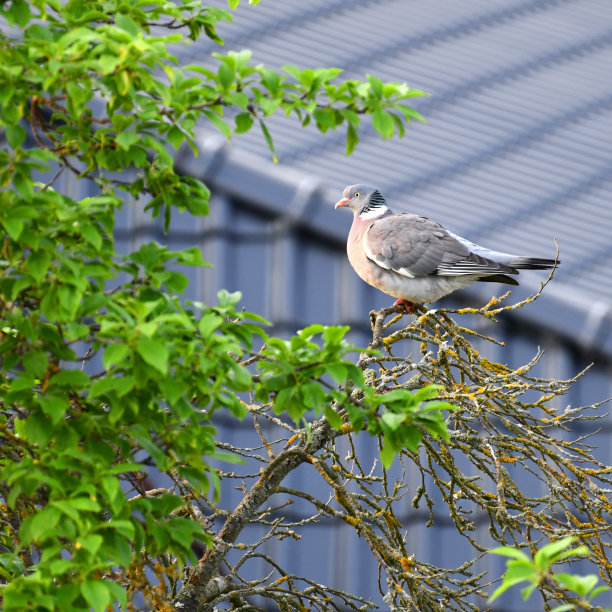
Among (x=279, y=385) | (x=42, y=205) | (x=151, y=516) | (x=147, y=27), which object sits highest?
(x=147, y=27)

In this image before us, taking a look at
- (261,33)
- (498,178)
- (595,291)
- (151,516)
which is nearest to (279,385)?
(151,516)

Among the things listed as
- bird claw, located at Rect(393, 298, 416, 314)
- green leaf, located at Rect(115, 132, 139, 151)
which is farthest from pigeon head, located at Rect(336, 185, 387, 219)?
green leaf, located at Rect(115, 132, 139, 151)

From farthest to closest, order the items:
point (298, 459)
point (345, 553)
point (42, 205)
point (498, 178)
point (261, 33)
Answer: point (261, 33) → point (498, 178) → point (345, 553) → point (298, 459) → point (42, 205)

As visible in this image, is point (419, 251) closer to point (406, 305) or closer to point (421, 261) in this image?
point (421, 261)

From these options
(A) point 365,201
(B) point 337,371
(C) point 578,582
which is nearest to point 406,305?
(A) point 365,201

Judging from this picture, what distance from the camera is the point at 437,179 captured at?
12.1 metres

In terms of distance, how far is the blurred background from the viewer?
9977 mm

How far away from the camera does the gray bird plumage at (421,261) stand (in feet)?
18.8

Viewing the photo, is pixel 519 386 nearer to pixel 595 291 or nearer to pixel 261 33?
pixel 595 291

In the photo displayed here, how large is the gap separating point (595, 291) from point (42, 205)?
8377mm

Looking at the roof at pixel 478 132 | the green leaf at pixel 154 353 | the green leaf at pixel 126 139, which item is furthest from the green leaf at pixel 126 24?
the roof at pixel 478 132

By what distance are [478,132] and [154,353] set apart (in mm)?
10835

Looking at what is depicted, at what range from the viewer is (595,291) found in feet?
35.8

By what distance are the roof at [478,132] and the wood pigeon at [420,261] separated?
11.8 ft
